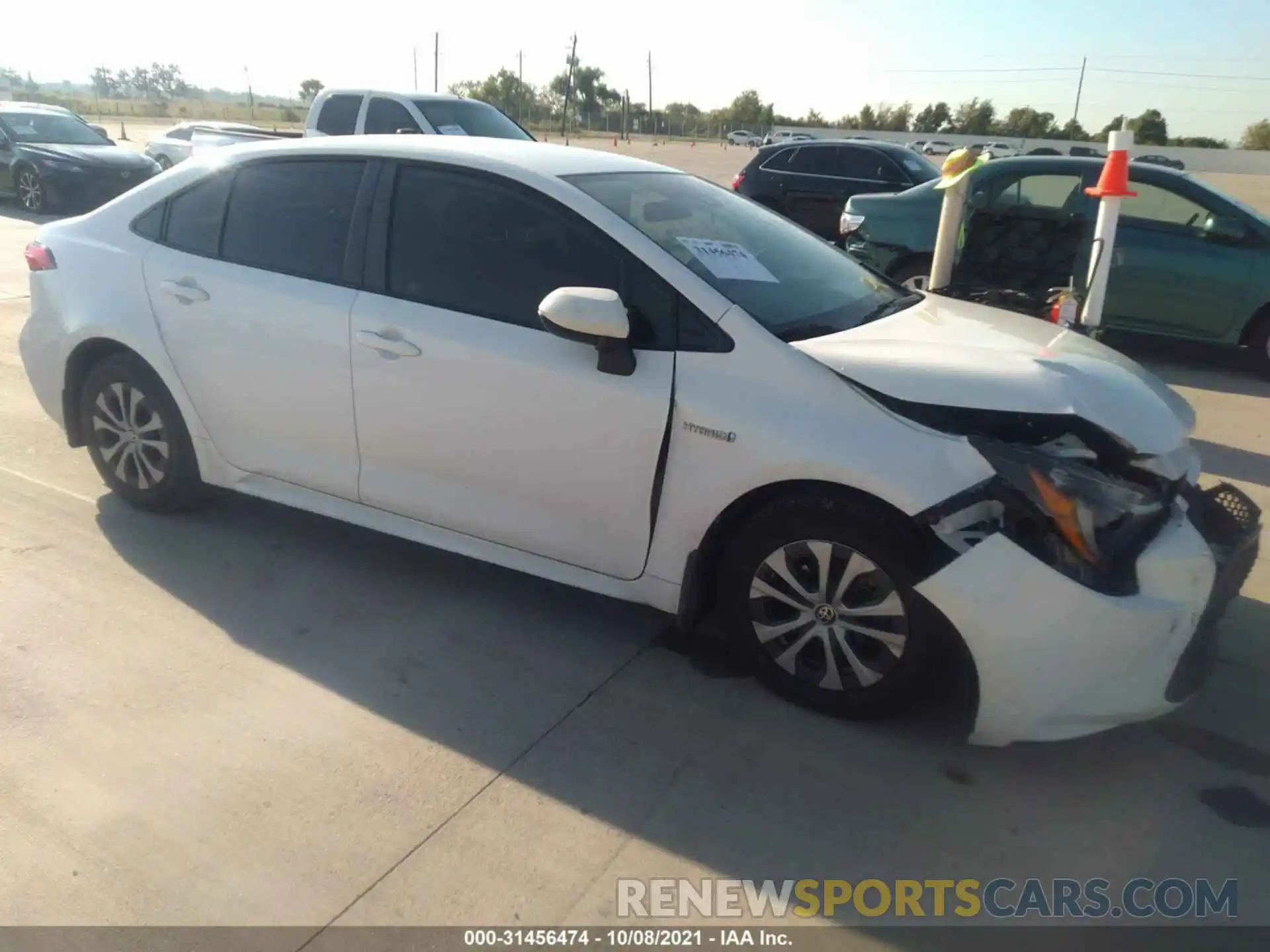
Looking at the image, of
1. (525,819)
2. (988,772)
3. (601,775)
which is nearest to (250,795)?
(525,819)

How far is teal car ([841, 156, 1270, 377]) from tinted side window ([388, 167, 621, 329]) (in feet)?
16.3

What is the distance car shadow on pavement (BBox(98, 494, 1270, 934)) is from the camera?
8.53 ft

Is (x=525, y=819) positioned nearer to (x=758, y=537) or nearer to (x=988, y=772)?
(x=758, y=537)

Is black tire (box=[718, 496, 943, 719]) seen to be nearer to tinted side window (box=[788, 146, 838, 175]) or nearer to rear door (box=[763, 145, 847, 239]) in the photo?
rear door (box=[763, 145, 847, 239])

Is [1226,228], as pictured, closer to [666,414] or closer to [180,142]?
[666,414]

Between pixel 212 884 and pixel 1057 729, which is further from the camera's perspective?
pixel 1057 729

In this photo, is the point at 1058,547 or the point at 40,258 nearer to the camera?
the point at 1058,547

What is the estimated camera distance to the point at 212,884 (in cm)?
245

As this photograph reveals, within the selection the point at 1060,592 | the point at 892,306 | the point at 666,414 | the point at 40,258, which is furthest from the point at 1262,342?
the point at 40,258

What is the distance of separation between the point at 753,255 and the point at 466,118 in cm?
876

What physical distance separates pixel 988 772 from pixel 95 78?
9716 centimetres

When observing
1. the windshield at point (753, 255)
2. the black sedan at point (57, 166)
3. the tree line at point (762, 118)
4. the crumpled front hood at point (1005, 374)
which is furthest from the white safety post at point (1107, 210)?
the tree line at point (762, 118)

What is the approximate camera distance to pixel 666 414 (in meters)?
3.12
